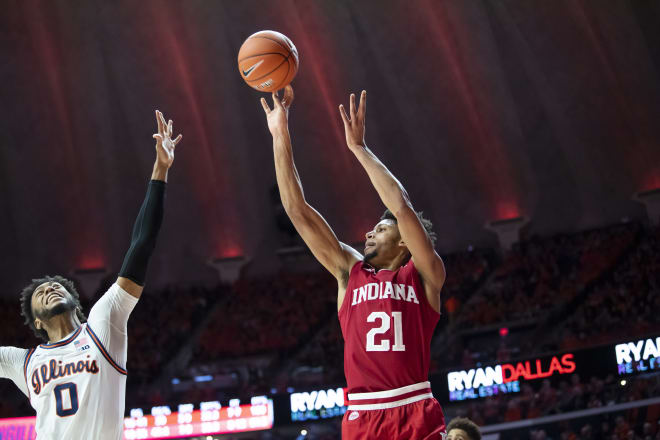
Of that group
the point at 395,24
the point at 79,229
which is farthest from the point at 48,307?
the point at 79,229

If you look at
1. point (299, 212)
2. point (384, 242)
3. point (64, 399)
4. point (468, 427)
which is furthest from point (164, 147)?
point (468, 427)

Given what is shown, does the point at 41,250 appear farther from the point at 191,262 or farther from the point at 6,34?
the point at 6,34

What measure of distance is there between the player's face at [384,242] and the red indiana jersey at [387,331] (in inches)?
6.3

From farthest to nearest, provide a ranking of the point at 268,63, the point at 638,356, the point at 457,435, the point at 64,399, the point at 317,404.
Result: the point at 317,404
the point at 638,356
the point at 457,435
the point at 268,63
the point at 64,399

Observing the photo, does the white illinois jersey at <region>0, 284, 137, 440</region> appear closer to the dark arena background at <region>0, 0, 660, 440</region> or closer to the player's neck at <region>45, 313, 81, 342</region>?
the player's neck at <region>45, 313, 81, 342</region>

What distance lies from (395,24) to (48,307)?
1693 cm

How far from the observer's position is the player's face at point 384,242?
4117 millimetres

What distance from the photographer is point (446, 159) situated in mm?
21562

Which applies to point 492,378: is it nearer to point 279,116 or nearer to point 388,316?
point 279,116

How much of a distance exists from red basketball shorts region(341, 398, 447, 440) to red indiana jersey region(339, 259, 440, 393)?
12 cm

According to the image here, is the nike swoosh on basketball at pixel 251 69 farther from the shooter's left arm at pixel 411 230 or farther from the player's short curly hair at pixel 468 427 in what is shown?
the player's short curly hair at pixel 468 427

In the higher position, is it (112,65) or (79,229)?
(112,65)

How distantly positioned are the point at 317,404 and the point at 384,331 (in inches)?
428

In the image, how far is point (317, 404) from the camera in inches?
561
